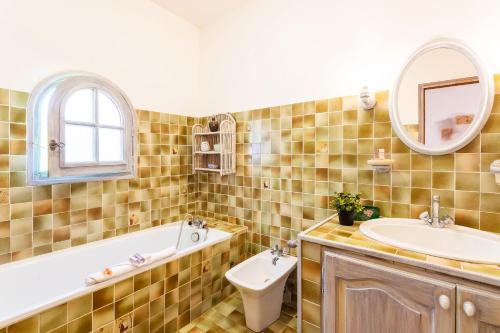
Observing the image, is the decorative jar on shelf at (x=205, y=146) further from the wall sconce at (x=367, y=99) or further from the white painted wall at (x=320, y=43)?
the wall sconce at (x=367, y=99)

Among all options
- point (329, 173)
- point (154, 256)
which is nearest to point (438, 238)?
point (329, 173)

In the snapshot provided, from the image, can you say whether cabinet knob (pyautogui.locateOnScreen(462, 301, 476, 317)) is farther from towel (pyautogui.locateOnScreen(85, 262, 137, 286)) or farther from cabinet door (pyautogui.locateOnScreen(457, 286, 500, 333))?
towel (pyautogui.locateOnScreen(85, 262, 137, 286))

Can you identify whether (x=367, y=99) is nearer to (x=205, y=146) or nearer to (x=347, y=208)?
(x=347, y=208)

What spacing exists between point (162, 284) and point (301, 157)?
53.9 inches

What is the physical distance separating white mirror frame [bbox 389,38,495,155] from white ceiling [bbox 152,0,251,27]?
1598mm

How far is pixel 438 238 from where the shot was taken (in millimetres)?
1369

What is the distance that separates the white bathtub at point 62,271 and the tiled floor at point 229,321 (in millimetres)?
541

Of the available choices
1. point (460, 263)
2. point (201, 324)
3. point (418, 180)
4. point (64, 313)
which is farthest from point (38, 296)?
point (418, 180)

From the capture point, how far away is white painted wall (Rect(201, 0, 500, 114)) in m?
1.42

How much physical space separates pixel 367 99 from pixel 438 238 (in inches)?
35.9

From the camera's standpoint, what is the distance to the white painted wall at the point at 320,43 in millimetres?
1421

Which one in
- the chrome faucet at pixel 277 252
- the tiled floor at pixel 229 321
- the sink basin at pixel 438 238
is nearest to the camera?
the sink basin at pixel 438 238

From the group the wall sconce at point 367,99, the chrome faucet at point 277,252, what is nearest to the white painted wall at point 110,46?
the chrome faucet at point 277,252

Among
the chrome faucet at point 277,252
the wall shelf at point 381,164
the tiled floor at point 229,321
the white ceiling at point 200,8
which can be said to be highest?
the white ceiling at point 200,8
